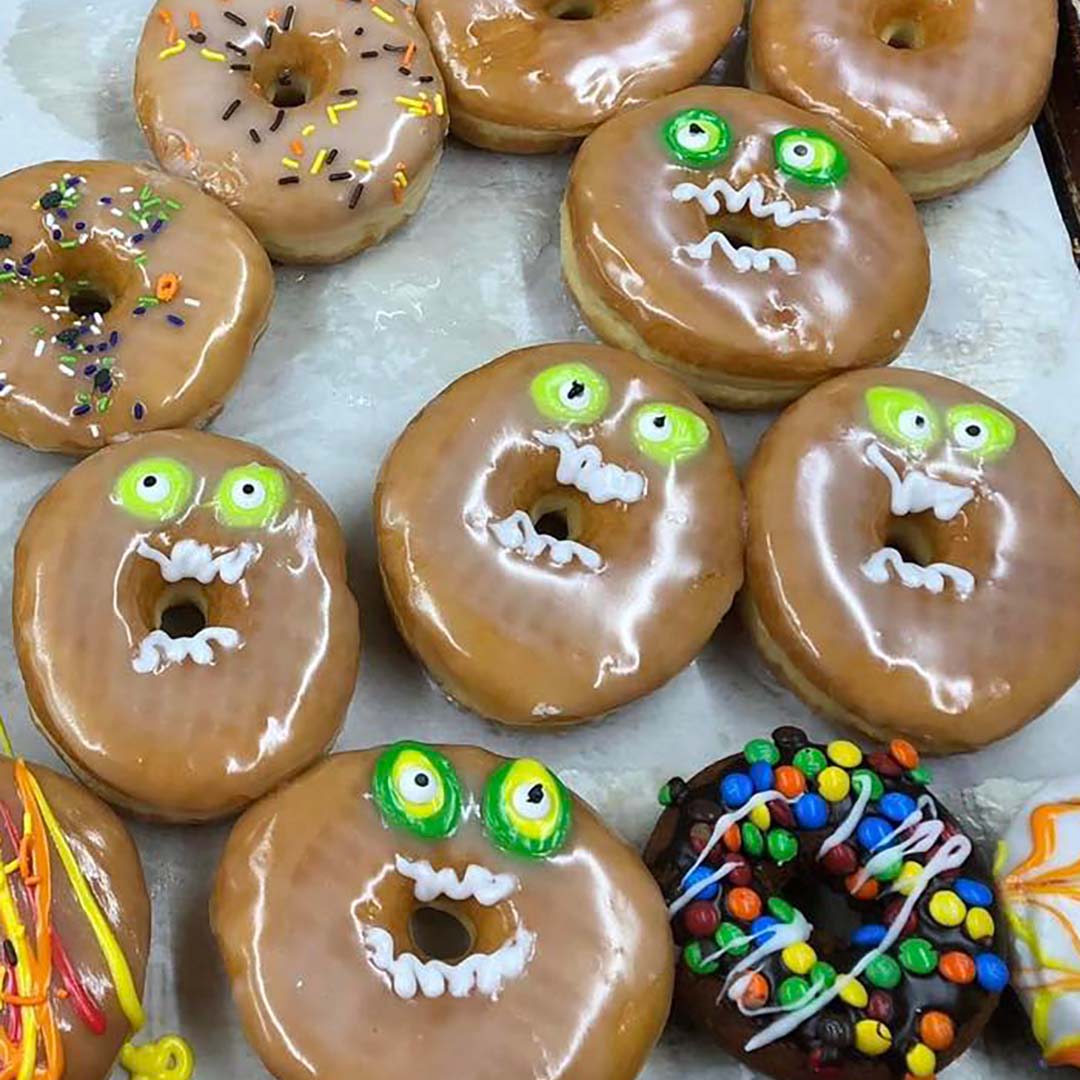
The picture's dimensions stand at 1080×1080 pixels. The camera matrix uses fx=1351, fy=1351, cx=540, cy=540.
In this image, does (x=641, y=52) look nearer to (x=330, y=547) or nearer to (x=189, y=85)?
(x=189, y=85)

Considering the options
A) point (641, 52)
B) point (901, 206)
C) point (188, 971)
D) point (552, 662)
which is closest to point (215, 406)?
point (552, 662)

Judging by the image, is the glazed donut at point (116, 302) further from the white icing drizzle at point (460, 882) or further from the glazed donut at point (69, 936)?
the white icing drizzle at point (460, 882)

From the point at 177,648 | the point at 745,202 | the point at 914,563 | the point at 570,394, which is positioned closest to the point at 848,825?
the point at 914,563

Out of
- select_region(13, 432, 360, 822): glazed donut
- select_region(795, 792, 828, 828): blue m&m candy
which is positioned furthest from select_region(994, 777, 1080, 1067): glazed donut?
select_region(13, 432, 360, 822): glazed donut

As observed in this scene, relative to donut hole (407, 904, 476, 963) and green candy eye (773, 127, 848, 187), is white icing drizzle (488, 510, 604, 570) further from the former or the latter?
green candy eye (773, 127, 848, 187)

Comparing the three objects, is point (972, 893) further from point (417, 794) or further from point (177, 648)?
point (177, 648)
